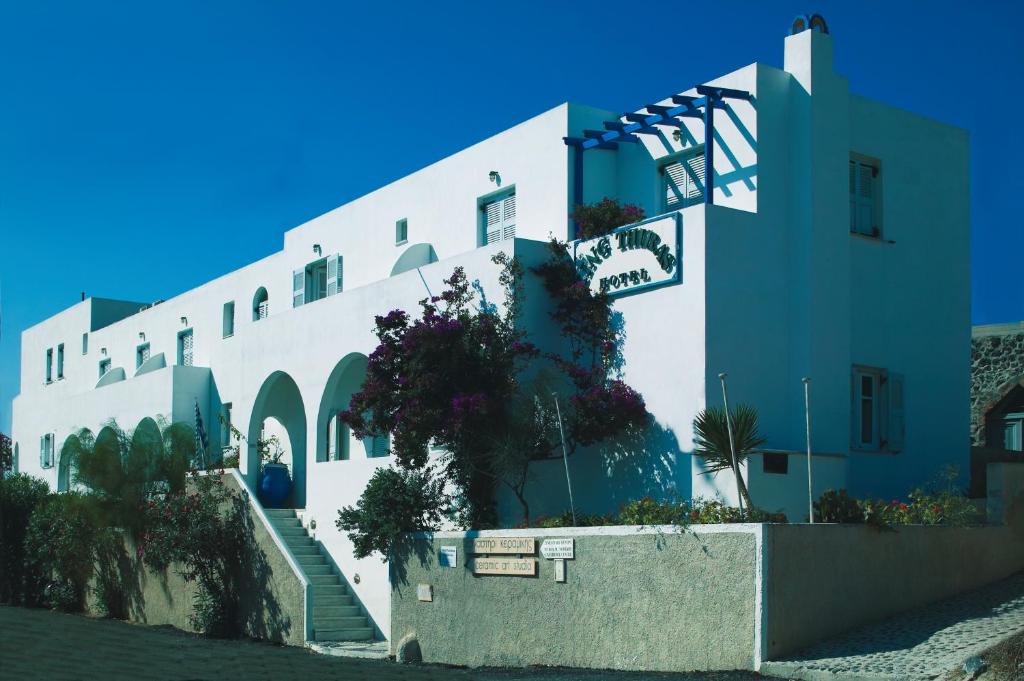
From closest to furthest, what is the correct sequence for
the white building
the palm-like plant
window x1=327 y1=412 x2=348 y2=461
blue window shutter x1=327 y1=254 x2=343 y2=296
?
the palm-like plant < the white building < window x1=327 y1=412 x2=348 y2=461 < blue window shutter x1=327 y1=254 x2=343 y2=296

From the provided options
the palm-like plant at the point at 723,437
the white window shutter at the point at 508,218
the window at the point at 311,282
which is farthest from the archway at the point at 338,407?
the palm-like plant at the point at 723,437

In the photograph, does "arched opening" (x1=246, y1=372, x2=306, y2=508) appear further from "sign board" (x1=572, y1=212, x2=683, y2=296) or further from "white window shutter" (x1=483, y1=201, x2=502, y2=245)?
"sign board" (x1=572, y1=212, x2=683, y2=296)

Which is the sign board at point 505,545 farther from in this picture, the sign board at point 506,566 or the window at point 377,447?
the window at point 377,447

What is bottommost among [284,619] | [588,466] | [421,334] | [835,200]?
[284,619]

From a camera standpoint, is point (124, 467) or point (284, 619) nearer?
point (284, 619)

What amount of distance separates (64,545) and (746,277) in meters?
16.9

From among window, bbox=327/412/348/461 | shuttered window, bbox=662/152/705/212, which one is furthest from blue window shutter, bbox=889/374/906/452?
window, bbox=327/412/348/461

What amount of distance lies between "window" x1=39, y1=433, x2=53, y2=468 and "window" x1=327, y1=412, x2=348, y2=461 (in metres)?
17.0

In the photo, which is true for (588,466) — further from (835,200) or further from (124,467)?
(124,467)

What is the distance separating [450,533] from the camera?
1777 centimetres

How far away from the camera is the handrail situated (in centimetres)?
2050

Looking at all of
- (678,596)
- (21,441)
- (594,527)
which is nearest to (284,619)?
(594,527)

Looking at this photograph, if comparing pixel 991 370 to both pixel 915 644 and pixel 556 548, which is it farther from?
pixel 915 644

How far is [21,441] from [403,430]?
94.0 ft
